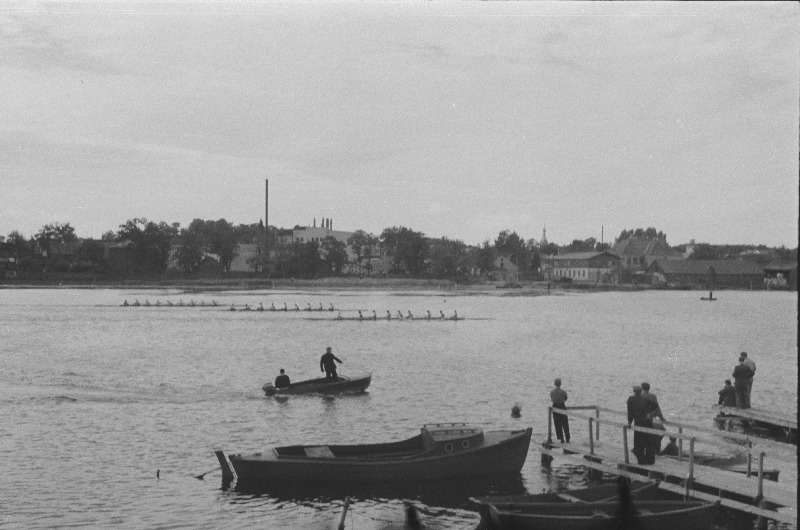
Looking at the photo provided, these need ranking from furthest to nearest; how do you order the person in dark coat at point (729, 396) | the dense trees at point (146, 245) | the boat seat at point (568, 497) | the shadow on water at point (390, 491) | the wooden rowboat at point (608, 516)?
1. the dense trees at point (146, 245)
2. the person in dark coat at point (729, 396)
3. the shadow on water at point (390, 491)
4. the boat seat at point (568, 497)
5. the wooden rowboat at point (608, 516)

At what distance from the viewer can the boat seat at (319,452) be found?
986 inches

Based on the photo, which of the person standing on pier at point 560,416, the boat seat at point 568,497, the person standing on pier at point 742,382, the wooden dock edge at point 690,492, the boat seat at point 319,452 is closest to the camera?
the wooden dock edge at point 690,492

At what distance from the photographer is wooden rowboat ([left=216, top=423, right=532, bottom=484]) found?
80.7 ft

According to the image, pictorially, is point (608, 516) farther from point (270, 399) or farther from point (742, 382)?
point (270, 399)

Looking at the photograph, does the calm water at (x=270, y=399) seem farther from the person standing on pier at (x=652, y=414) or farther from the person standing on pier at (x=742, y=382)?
the person standing on pier at (x=742, y=382)

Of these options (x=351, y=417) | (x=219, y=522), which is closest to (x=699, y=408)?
(x=351, y=417)

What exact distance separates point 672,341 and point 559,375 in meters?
32.8

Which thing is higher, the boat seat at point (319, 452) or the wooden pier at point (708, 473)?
the wooden pier at point (708, 473)

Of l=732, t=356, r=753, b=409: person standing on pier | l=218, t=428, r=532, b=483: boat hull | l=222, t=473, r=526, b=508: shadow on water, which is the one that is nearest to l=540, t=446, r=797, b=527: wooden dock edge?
l=218, t=428, r=532, b=483: boat hull

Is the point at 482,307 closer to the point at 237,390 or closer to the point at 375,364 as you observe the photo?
the point at 375,364

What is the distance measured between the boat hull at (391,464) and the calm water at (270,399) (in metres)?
0.45

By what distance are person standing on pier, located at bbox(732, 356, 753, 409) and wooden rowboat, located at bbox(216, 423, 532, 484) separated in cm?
1080

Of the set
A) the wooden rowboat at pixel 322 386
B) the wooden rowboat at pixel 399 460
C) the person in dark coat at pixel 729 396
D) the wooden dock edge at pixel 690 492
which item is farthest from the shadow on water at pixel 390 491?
the wooden rowboat at pixel 322 386

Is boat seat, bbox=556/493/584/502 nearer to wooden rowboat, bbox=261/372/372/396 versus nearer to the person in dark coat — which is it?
the person in dark coat
